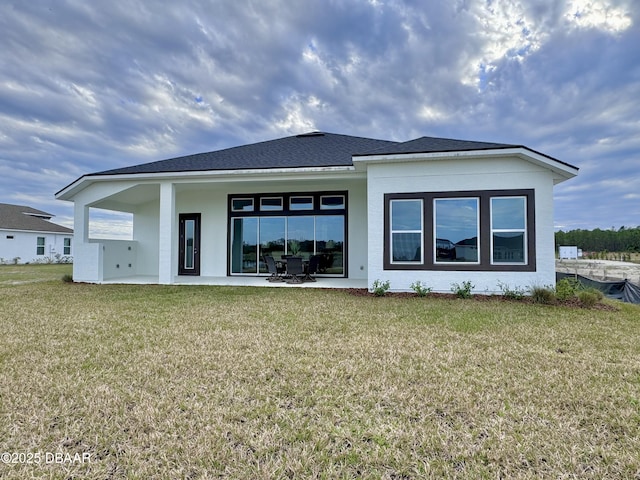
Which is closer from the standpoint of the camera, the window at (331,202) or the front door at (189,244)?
the window at (331,202)

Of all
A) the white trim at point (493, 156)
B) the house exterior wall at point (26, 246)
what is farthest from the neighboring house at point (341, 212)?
the house exterior wall at point (26, 246)

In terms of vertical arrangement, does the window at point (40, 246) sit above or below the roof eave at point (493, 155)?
below

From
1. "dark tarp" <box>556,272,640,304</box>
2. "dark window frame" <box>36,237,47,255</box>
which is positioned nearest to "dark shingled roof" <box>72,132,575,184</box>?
"dark tarp" <box>556,272,640,304</box>

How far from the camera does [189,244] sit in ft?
43.8

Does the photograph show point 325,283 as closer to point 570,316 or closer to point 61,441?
point 570,316

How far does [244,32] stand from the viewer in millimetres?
11945

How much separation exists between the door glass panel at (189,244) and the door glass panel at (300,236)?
4.07 meters

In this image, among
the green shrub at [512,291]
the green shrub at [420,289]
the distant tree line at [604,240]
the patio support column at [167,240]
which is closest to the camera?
the green shrub at [512,291]

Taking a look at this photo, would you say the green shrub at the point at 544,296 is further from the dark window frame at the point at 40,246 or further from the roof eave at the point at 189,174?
the dark window frame at the point at 40,246

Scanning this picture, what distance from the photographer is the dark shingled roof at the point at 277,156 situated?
33.8 feet

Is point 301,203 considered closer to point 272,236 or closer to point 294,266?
point 272,236

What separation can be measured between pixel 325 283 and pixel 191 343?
6600 mm

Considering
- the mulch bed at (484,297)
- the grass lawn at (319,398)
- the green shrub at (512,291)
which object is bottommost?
the grass lawn at (319,398)

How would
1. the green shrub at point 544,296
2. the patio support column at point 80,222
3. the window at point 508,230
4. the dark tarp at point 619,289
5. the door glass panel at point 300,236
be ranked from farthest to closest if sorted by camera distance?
the dark tarp at point 619,289
the door glass panel at point 300,236
the patio support column at point 80,222
the window at point 508,230
the green shrub at point 544,296
